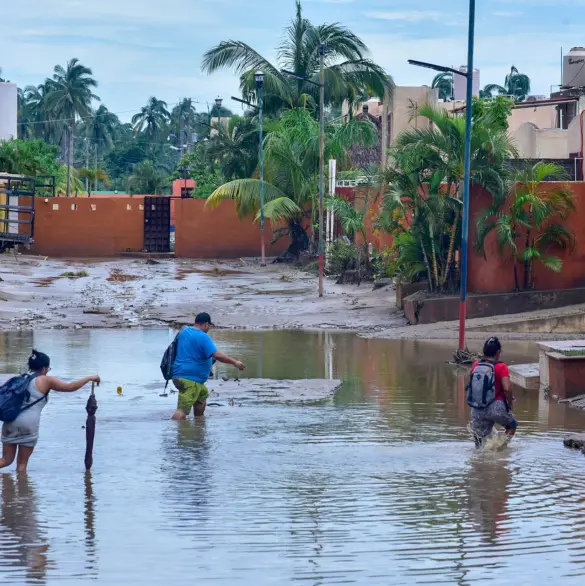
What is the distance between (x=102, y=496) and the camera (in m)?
9.90

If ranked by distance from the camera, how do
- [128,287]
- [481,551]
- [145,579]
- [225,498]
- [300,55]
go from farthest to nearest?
[300,55] < [128,287] < [225,498] < [481,551] < [145,579]

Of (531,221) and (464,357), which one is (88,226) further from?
(464,357)

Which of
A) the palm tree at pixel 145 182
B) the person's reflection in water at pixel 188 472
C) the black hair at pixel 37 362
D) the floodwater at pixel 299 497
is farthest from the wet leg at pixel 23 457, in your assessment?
the palm tree at pixel 145 182

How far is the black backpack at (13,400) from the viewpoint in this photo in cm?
1033

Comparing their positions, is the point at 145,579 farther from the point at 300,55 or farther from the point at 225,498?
the point at 300,55

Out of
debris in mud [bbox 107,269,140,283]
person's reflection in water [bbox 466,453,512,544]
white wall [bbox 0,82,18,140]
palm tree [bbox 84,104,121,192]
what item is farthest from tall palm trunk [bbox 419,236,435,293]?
palm tree [bbox 84,104,121,192]

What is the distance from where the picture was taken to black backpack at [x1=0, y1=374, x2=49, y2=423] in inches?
407

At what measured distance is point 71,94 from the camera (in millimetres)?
101312

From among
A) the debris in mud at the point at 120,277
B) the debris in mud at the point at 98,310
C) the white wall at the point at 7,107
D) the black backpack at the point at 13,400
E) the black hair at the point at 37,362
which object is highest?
the white wall at the point at 7,107

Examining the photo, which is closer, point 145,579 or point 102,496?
point 145,579

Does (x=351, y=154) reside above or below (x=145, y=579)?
above

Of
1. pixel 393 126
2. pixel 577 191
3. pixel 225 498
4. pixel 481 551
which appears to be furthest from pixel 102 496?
pixel 393 126

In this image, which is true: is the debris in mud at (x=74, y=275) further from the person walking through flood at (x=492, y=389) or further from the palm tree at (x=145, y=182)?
the palm tree at (x=145, y=182)

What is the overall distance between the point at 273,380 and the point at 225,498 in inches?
289
